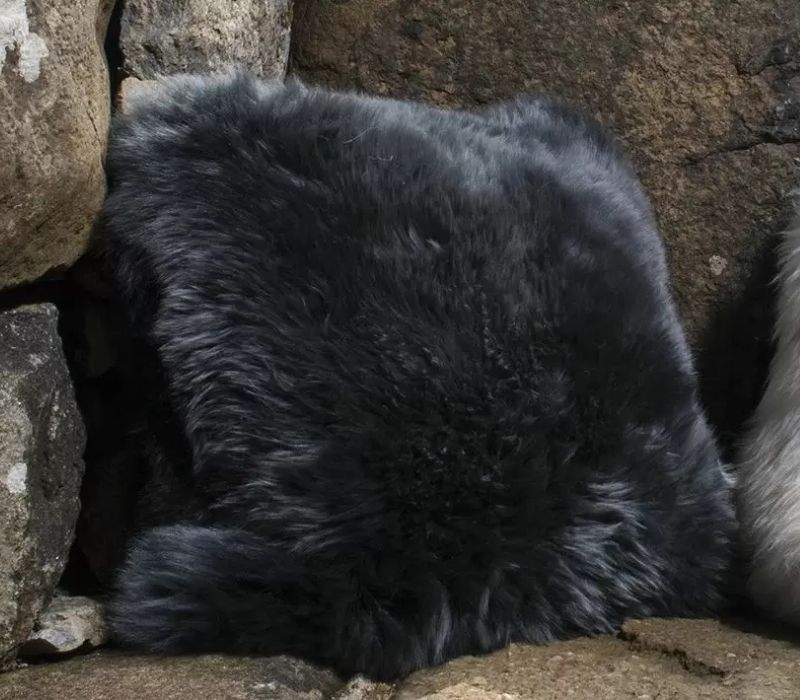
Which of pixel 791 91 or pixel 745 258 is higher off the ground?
pixel 791 91

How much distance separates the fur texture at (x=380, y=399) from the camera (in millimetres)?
989

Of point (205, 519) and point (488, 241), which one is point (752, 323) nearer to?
point (488, 241)

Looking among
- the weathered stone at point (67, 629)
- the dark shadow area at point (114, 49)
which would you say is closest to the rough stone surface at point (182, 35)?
the dark shadow area at point (114, 49)

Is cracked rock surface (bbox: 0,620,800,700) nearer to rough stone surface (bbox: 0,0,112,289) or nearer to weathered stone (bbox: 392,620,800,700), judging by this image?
weathered stone (bbox: 392,620,800,700)

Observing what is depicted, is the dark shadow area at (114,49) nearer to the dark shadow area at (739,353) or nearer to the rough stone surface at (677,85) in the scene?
the rough stone surface at (677,85)

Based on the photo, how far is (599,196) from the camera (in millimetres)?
1153

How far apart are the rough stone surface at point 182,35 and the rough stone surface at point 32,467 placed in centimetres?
31

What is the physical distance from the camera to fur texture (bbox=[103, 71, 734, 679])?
0.99 m

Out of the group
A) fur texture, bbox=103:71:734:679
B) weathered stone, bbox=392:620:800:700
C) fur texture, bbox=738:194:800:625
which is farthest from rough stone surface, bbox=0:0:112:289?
fur texture, bbox=738:194:800:625

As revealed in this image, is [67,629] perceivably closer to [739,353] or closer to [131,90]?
[131,90]

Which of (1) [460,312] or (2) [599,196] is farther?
(2) [599,196]

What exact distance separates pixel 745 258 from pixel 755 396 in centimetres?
16

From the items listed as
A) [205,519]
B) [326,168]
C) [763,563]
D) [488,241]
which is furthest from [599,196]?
[205,519]

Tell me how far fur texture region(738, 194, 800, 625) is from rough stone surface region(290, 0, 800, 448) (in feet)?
0.36
